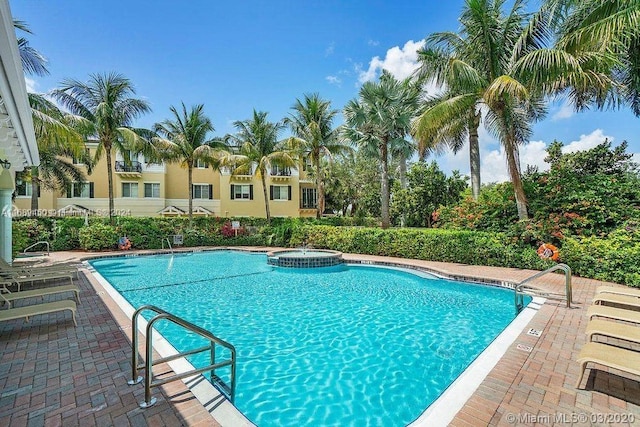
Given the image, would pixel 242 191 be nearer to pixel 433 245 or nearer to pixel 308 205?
pixel 308 205

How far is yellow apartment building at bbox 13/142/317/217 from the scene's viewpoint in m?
28.5

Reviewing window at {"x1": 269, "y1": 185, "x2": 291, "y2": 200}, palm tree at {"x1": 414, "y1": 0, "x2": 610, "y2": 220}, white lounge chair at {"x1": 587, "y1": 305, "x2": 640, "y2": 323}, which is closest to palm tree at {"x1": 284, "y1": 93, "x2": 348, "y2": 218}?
window at {"x1": 269, "y1": 185, "x2": 291, "y2": 200}

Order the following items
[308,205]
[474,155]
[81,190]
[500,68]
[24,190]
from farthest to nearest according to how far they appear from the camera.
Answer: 1. [308,205]
2. [81,190]
3. [24,190]
4. [474,155]
5. [500,68]

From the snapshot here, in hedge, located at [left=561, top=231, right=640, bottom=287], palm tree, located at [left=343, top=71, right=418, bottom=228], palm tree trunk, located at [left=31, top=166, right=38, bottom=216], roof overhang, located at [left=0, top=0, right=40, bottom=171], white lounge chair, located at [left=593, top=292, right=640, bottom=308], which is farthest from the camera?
palm tree trunk, located at [left=31, top=166, right=38, bottom=216]

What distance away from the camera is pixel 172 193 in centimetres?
3203

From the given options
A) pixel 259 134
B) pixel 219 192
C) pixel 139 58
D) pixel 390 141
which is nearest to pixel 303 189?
pixel 219 192

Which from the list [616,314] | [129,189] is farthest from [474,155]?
[129,189]

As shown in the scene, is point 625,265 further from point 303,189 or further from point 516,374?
point 303,189

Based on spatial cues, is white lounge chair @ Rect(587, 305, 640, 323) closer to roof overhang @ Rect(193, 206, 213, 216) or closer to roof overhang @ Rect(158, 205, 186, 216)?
roof overhang @ Rect(193, 206, 213, 216)

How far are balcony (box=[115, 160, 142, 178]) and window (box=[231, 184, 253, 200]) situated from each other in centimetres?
886

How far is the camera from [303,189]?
35.4 metres

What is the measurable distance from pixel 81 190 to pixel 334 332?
32055 mm

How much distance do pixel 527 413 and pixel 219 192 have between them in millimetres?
32861

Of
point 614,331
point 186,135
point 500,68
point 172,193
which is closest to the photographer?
point 614,331
